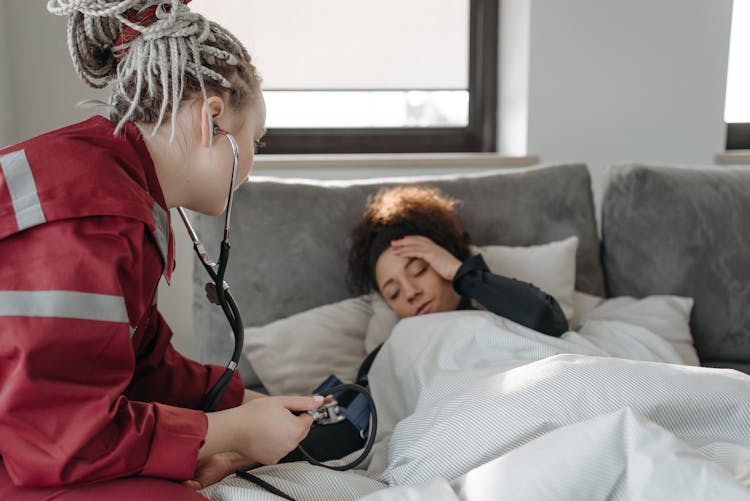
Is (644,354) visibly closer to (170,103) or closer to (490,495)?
(490,495)

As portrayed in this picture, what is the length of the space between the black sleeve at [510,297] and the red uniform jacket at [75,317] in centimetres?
86

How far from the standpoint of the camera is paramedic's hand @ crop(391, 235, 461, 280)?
1.69 m

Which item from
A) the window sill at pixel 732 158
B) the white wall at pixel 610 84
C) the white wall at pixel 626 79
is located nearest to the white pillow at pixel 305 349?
the white wall at pixel 610 84

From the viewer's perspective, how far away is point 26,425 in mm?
789

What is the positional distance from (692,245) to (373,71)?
1369 mm

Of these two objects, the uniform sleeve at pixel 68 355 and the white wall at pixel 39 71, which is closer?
the uniform sleeve at pixel 68 355

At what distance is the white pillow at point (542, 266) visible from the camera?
71.1 inches

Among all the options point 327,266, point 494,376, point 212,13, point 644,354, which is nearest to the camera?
point 494,376

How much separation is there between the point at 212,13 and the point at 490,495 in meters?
2.26

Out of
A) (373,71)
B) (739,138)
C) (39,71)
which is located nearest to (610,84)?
(739,138)

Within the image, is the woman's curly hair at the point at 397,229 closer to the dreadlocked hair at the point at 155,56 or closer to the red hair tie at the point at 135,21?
the dreadlocked hair at the point at 155,56

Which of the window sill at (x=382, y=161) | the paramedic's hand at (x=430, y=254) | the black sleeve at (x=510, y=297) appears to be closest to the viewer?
the black sleeve at (x=510, y=297)

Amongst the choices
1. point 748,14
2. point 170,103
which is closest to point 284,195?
point 170,103

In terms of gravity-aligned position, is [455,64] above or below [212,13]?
below
